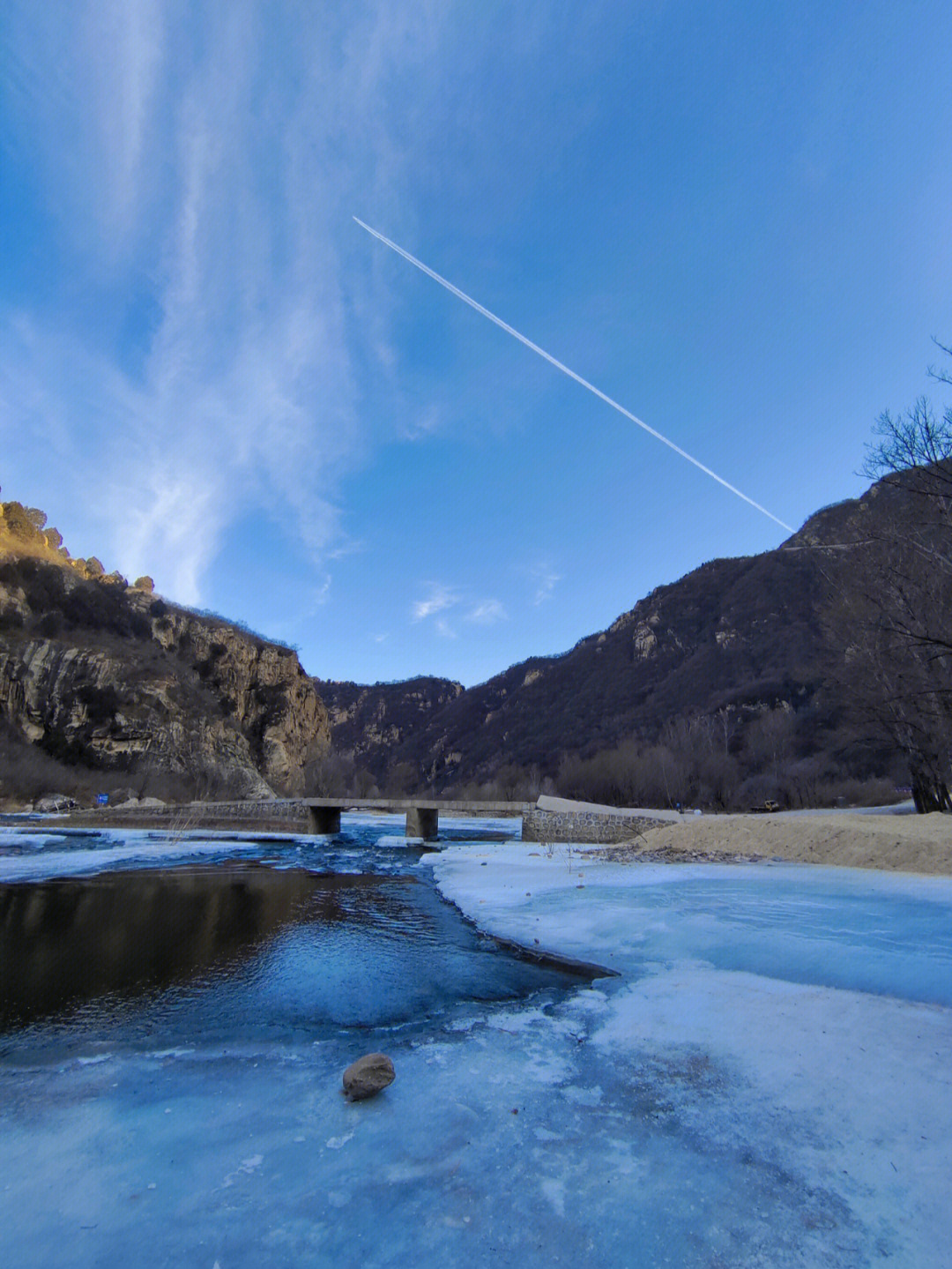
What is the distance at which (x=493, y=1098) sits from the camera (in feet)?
12.7

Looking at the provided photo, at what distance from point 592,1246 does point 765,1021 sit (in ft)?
10.8

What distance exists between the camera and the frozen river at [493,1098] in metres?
2.56

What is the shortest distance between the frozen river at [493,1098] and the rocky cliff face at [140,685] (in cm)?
5833

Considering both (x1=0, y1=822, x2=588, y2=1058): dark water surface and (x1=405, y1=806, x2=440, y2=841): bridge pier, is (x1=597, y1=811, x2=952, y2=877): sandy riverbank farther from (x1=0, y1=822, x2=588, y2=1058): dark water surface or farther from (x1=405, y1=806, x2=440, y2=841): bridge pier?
(x1=405, y1=806, x2=440, y2=841): bridge pier

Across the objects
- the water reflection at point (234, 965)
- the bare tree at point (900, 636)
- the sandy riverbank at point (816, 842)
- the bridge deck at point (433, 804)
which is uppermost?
the bare tree at point (900, 636)

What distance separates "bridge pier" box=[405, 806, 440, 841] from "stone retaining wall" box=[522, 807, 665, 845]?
10.7 metres

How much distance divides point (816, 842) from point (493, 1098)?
57.8 feet

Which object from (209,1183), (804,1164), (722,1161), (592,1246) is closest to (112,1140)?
(209,1183)

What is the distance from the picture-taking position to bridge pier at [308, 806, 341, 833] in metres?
47.8

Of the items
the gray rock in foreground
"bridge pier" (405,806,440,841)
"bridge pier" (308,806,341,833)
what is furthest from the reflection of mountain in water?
"bridge pier" (308,806,341,833)

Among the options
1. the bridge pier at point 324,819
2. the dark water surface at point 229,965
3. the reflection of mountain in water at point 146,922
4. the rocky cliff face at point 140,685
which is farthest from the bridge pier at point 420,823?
the dark water surface at point 229,965

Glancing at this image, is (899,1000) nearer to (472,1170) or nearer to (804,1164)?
(804,1164)

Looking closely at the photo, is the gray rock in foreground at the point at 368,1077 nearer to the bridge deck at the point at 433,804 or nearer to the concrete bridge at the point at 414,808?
the bridge deck at the point at 433,804

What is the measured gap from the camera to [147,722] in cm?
6216
